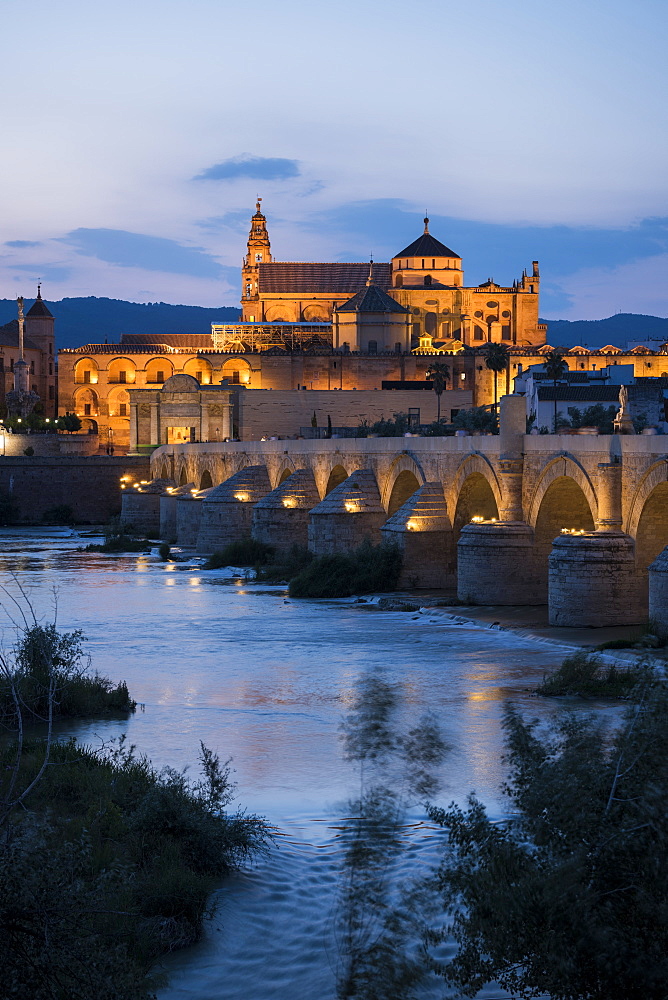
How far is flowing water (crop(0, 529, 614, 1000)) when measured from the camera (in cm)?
938

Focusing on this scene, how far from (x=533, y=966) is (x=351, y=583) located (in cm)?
2252

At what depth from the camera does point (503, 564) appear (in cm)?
2505

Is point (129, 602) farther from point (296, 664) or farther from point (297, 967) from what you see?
point (297, 967)

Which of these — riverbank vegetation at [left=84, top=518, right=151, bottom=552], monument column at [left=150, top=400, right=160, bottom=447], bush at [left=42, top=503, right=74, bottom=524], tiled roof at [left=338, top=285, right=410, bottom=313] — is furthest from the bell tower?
riverbank vegetation at [left=84, top=518, right=151, bottom=552]

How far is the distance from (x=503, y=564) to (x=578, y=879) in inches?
724

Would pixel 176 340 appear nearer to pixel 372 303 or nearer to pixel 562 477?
pixel 372 303

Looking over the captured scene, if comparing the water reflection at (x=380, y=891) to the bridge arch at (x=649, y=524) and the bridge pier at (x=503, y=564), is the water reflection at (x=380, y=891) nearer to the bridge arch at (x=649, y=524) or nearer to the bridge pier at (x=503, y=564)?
the bridge arch at (x=649, y=524)

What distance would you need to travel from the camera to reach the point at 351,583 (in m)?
29.4

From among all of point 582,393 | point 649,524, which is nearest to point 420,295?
point 582,393

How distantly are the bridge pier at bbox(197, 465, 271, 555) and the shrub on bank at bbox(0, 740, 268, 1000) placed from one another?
89.5 feet

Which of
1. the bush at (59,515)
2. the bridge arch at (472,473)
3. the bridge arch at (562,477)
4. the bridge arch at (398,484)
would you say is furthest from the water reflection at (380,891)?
the bush at (59,515)

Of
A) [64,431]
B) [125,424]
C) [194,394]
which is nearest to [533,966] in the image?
[194,394]

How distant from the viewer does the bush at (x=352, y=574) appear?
28.9 meters

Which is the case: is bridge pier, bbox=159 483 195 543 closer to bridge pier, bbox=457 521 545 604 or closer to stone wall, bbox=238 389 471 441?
stone wall, bbox=238 389 471 441
